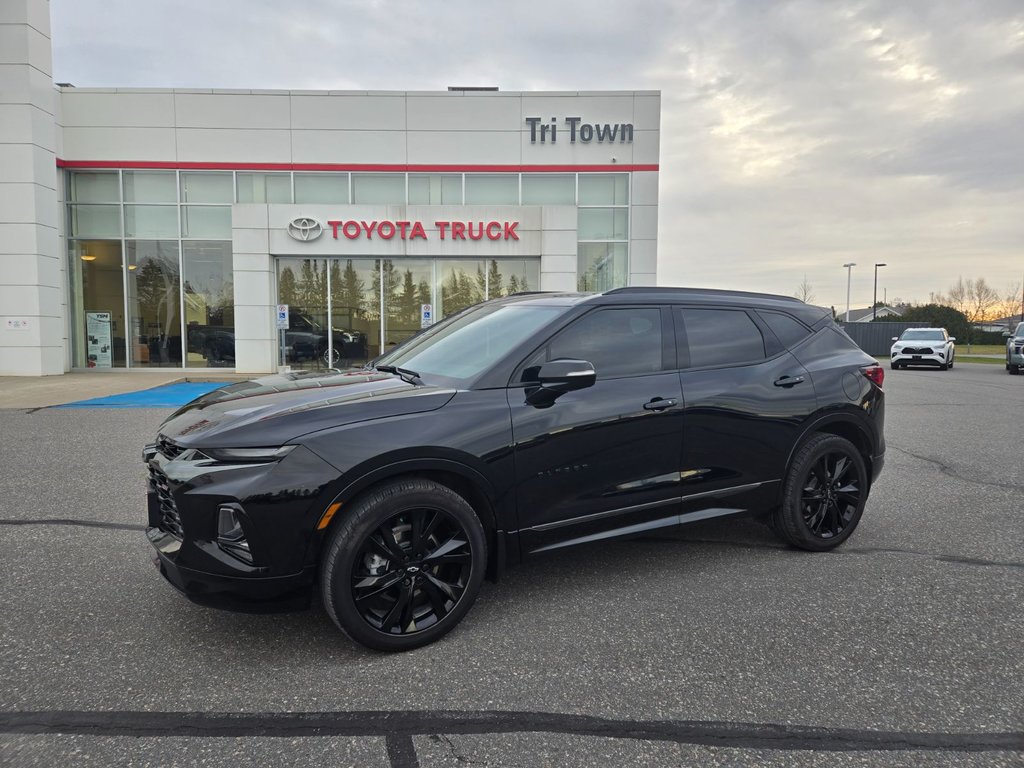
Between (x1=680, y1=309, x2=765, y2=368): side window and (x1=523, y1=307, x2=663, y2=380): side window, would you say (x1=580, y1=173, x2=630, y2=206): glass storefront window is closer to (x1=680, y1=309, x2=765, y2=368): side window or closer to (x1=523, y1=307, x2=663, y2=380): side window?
(x1=680, y1=309, x2=765, y2=368): side window

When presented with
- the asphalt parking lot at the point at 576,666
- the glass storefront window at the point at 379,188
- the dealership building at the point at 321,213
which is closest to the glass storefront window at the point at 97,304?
the dealership building at the point at 321,213

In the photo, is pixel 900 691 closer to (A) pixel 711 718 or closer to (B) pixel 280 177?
(A) pixel 711 718

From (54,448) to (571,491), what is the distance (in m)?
7.08

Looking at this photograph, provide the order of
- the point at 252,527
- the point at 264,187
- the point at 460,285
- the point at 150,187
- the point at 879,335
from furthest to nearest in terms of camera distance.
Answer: the point at 879,335
the point at 460,285
the point at 264,187
the point at 150,187
the point at 252,527

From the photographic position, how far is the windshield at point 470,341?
3586mm

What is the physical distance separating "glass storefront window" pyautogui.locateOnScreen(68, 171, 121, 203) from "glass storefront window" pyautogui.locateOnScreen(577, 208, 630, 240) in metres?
13.7

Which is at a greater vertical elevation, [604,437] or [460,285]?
[460,285]

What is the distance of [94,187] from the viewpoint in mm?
19281

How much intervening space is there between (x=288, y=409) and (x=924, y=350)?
89.5 feet

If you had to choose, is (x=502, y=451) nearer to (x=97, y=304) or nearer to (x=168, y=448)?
(x=168, y=448)

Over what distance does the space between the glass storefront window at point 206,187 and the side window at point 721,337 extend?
18593mm

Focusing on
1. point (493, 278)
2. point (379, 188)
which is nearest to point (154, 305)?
point (379, 188)

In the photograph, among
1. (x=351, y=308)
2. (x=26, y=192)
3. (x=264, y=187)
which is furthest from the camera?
(x=351, y=308)

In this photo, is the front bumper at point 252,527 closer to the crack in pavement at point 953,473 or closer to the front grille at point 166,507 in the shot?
the front grille at point 166,507
